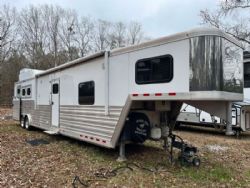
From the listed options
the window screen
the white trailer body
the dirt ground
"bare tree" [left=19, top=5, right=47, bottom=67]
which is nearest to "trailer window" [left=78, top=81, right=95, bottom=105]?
the white trailer body

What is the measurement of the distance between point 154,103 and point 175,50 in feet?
6.05

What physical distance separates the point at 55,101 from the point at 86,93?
2581 mm

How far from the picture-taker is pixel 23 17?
3838cm

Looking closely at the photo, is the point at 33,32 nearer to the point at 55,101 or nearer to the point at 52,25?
the point at 52,25

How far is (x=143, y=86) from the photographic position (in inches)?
240

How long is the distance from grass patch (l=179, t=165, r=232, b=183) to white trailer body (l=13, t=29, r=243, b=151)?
123 centimetres

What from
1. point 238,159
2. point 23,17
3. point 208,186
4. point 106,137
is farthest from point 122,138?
point 23,17

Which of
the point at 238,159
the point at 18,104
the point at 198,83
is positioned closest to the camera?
the point at 198,83

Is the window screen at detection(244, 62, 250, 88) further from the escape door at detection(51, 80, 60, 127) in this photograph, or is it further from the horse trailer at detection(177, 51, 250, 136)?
the escape door at detection(51, 80, 60, 127)

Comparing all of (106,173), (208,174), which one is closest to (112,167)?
(106,173)

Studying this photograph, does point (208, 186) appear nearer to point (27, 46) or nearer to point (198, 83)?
point (198, 83)

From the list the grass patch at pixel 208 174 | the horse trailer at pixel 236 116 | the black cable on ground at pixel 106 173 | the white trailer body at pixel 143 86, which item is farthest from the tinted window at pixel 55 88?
the grass patch at pixel 208 174

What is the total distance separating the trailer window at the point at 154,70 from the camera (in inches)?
221

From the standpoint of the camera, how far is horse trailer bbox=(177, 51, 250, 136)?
36.9 ft
